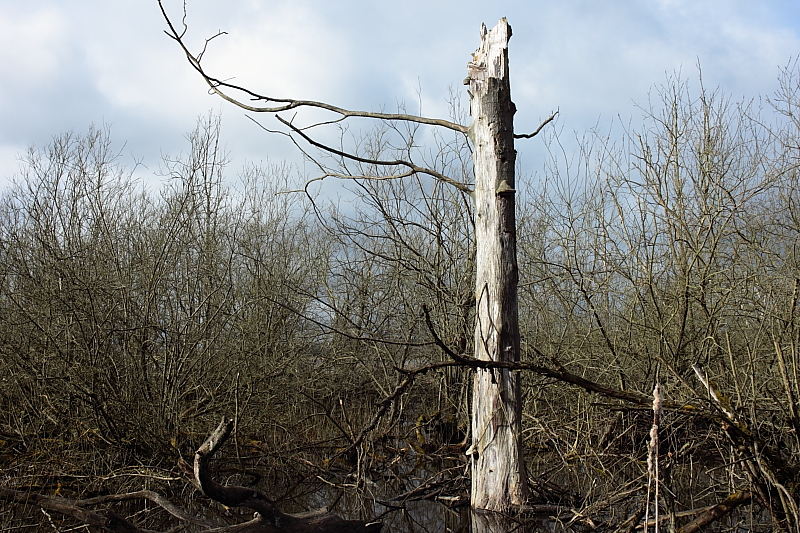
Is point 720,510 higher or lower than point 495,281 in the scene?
lower

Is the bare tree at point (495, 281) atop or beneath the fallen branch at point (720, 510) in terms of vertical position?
atop

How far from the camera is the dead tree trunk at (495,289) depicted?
4.82m

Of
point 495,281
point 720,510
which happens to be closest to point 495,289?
point 495,281

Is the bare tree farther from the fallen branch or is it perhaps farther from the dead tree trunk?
the fallen branch

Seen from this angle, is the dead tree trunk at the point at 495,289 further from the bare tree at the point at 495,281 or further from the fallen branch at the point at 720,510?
the fallen branch at the point at 720,510

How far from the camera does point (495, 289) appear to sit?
16.1 feet

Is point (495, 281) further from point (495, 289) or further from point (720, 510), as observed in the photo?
point (720, 510)

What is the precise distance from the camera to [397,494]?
621 centimetres

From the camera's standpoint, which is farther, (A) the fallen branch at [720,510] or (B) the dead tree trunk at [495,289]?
(B) the dead tree trunk at [495,289]

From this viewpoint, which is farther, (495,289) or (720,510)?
(495,289)

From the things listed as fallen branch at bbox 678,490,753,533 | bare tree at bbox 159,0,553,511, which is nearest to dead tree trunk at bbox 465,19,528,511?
bare tree at bbox 159,0,553,511

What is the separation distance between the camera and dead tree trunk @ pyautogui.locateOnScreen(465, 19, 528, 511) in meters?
4.82

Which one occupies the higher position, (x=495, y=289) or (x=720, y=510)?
(x=495, y=289)

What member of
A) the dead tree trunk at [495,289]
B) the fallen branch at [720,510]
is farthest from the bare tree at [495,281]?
the fallen branch at [720,510]
